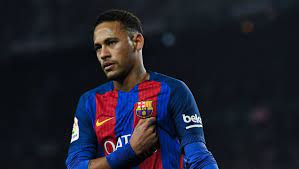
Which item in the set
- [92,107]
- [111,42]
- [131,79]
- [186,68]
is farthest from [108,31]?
[186,68]

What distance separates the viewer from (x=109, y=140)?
2.73 m

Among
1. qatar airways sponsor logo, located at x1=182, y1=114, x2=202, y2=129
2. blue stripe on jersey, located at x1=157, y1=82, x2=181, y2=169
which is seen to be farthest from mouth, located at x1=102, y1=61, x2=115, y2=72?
qatar airways sponsor logo, located at x1=182, y1=114, x2=202, y2=129

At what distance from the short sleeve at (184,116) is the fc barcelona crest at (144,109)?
0.38 ft

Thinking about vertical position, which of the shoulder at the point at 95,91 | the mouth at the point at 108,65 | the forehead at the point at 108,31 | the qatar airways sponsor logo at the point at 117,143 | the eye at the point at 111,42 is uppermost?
the forehead at the point at 108,31

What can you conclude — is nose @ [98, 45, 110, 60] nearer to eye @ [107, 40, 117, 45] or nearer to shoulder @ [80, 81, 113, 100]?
eye @ [107, 40, 117, 45]

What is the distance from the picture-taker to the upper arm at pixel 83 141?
270 centimetres

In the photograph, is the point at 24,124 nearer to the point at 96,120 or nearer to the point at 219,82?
the point at 219,82

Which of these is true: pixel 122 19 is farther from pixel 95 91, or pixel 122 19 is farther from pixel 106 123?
pixel 106 123

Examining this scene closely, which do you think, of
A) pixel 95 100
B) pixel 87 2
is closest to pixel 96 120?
pixel 95 100

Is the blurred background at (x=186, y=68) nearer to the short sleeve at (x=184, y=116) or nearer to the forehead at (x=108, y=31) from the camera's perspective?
the forehead at (x=108, y=31)

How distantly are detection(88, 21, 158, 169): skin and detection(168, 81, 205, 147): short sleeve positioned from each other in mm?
137

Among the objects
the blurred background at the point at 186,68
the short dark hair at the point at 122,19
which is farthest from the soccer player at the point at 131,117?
the blurred background at the point at 186,68

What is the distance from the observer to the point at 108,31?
2.75 metres

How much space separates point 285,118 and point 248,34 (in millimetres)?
2349
